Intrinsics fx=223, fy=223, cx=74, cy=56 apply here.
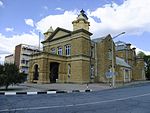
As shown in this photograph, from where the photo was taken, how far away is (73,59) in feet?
127

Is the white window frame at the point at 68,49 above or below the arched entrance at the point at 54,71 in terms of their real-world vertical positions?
above

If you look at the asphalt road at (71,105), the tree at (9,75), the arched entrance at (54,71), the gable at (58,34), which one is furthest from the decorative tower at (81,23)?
the asphalt road at (71,105)

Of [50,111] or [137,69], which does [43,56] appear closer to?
[50,111]

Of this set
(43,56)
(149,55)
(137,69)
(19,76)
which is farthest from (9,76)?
(149,55)

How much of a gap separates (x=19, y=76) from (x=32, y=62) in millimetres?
14339

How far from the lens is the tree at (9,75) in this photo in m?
22.9

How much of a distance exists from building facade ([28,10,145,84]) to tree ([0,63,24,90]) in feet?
38.3

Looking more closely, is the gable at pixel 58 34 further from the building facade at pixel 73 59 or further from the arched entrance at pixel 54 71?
the arched entrance at pixel 54 71

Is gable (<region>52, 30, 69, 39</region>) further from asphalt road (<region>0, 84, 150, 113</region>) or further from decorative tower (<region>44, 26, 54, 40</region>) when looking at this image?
asphalt road (<region>0, 84, 150, 113</region>)

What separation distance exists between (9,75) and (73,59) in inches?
667

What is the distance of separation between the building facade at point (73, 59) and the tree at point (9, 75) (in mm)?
11671

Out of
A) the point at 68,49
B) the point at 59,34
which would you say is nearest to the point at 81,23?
the point at 68,49

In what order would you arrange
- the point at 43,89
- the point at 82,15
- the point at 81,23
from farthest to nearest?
the point at 82,15 → the point at 81,23 → the point at 43,89

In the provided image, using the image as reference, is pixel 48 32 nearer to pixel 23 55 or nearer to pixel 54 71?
pixel 54 71
